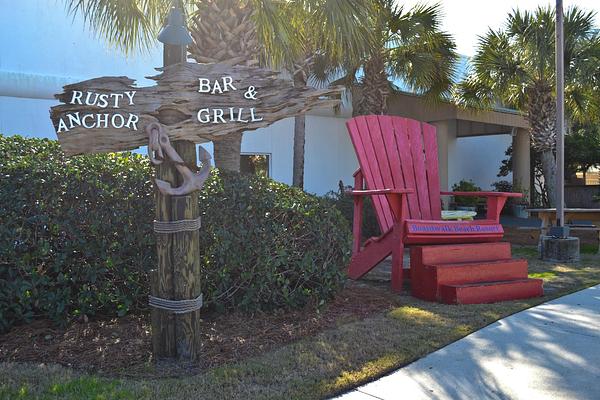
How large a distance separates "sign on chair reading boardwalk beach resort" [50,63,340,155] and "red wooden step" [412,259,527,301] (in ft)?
8.24

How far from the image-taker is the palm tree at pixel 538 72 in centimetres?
1266

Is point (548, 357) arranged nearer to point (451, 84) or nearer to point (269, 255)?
point (269, 255)

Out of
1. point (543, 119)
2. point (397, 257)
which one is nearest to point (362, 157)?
point (397, 257)

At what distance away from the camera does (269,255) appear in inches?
185

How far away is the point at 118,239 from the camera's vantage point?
448 centimetres

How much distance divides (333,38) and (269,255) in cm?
311

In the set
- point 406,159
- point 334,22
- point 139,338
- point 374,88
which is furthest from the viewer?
point 374,88

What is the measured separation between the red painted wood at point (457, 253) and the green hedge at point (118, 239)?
1184mm

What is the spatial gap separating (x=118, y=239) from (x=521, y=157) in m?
17.0

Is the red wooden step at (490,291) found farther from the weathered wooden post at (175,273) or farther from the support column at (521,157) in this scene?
the support column at (521,157)

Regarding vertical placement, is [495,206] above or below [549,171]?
below

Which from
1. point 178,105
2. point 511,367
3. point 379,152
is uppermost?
point 178,105

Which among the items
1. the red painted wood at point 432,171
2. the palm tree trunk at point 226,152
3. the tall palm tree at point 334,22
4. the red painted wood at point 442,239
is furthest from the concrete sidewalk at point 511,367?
the palm tree trunk at point 226,152

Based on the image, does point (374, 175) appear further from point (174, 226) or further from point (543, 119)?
point (543, 119)
